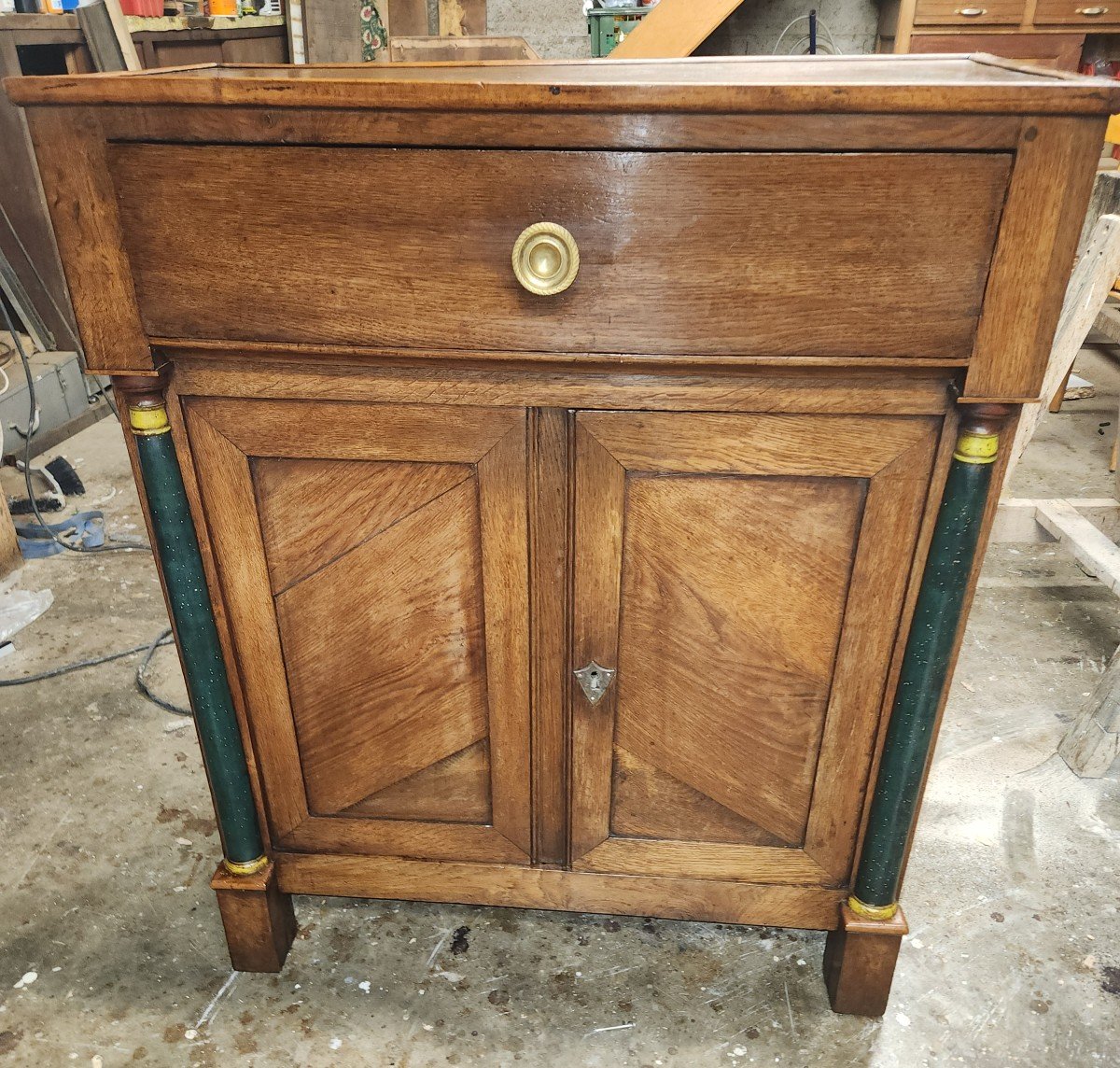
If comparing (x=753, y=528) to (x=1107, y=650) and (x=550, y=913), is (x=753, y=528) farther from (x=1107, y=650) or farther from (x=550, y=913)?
(x=1107, y=650)

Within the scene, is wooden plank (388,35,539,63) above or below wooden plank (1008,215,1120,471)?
above

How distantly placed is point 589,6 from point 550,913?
12.6 ft

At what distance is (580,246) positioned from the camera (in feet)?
2.72

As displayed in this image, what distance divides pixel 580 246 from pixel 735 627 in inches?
17.7

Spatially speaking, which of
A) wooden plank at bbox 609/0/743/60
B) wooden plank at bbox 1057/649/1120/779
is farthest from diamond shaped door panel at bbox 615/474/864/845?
wooden plank at bbox 609/0/743/60

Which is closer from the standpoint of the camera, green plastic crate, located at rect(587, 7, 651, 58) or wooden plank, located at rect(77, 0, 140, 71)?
wooden plank, located at rect(77, 0, 140, 71)

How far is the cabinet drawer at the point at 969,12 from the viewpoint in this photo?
4117mm

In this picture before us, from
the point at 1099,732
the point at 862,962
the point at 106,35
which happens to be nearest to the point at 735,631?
the point at 862,962

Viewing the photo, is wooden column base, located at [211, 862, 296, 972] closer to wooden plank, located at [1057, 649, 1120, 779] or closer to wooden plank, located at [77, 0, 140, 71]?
wooden plank, located at [1057, 649, 1120, 779]

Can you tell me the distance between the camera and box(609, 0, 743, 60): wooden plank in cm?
273

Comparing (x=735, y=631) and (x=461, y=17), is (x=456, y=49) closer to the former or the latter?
(x=461, y=17)

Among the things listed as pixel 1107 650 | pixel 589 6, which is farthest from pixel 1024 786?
pixel 589 6

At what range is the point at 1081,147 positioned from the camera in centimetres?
77

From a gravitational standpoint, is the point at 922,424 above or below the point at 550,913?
above
